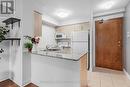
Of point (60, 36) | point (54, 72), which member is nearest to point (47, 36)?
point (60, 36)

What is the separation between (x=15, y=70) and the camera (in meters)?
2.43

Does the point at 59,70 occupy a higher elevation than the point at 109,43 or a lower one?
lower

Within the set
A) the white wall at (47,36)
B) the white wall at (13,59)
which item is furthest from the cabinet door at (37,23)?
the white wall at (47,36)

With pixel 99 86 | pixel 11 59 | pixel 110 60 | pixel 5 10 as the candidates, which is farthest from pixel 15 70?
pixel 110 60

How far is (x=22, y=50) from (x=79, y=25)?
3092 millimetres

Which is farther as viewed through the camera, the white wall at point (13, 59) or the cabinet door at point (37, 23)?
the cabinet door at point (37, 23)

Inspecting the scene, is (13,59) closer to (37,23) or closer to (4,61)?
(4,61)

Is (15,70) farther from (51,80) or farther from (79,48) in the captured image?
(79,48)

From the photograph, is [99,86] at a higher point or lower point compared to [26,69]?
lower

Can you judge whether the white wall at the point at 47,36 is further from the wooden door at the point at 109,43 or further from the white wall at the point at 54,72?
the wooden door at the point at 109,43

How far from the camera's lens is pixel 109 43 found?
12.5 feet

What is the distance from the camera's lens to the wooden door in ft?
11.8

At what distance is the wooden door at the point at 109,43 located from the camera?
3.60m

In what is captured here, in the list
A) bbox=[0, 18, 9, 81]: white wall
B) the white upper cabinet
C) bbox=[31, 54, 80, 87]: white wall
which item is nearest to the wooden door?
the white upper cabinet
